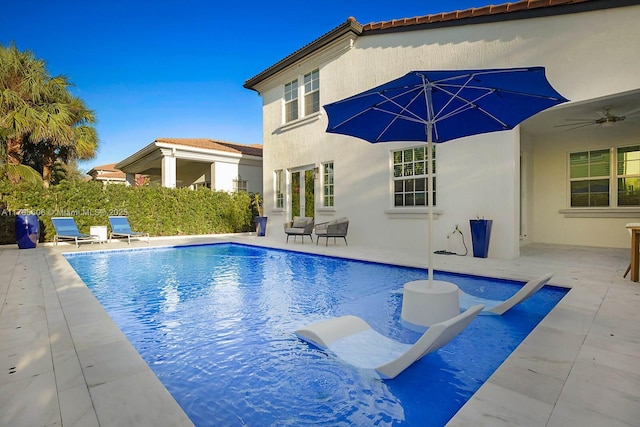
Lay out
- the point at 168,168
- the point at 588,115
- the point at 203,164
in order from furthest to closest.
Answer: the point at 203,164 < the point at 168,168 < the point at 588,115

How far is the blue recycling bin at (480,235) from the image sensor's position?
7.92 m

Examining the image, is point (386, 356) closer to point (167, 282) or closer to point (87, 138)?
point (167, 282)

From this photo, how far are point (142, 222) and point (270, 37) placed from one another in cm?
1014

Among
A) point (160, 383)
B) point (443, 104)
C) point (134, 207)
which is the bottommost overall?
point (160, 383)

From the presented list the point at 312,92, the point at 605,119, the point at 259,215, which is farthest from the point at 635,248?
the point at 259,215

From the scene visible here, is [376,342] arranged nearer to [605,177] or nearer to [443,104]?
[443,104]

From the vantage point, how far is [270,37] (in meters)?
15.9

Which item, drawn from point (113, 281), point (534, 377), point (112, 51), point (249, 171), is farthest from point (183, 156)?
point (534, 377)

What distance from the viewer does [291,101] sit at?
13734 mm

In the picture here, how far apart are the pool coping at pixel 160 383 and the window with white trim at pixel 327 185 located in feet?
26.9

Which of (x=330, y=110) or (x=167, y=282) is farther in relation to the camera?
(x=167, y=282)

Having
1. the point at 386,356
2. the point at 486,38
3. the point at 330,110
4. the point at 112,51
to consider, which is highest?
the point at 112,51

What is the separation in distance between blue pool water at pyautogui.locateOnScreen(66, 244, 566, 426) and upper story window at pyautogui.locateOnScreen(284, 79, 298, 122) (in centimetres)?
833

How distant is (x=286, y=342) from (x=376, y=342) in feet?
2.97
